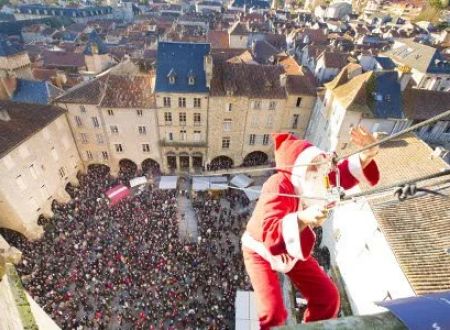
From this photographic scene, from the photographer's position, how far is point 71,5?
342ft

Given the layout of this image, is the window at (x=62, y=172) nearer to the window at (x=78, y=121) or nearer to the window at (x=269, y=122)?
the window at (x=78, y=121)

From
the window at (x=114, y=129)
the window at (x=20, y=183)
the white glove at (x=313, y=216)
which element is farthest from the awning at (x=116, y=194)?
the white glove at (x=313, y=216)

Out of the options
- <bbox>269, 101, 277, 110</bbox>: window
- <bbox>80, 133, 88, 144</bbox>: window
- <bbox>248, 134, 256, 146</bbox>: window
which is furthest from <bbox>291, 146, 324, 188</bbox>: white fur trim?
<bbox>80, 133, 88, 144</bbox>: window

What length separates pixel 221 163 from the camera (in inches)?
1380

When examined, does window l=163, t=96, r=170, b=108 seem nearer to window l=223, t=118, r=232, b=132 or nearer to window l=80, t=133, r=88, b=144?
window l=223, t=118, r=232, b=132

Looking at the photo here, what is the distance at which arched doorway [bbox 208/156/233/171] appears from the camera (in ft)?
114

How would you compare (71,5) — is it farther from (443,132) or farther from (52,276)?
(443,132)

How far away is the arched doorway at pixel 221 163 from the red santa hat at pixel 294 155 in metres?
28.8

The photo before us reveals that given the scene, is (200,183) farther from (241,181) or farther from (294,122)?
(294,122)

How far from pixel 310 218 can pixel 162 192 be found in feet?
88.7

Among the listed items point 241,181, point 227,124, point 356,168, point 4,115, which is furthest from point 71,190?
point 356,168

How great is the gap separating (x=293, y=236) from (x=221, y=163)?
31019mm

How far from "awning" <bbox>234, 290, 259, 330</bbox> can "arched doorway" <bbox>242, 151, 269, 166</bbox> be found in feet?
61.1

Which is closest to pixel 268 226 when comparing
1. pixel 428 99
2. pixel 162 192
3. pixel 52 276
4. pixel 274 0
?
pixel 52 276
